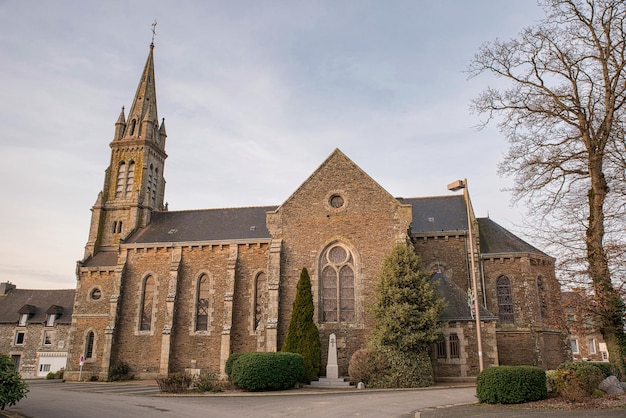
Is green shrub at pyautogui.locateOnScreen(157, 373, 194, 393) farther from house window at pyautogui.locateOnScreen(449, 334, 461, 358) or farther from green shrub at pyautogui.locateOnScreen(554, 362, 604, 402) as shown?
green shrub at pyautogui.locateOnScreen(554, 362, 604, 402)

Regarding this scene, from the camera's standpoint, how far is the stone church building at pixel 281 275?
26359 millimetres

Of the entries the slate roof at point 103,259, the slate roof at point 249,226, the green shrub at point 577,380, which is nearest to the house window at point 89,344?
the slate roof at point 103,259

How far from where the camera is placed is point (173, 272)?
32156 mm

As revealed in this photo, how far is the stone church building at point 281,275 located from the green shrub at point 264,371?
333 cm

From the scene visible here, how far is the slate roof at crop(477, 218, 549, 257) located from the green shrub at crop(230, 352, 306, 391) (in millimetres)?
14927

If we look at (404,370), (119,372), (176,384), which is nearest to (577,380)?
(404,370)

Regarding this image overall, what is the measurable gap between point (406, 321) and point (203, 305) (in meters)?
14.4

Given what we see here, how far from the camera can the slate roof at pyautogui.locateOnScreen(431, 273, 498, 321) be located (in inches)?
997

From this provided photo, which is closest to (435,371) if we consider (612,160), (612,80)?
(612,160)

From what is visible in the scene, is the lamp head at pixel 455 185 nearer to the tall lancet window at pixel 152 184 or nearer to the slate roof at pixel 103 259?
the slate roof at pixel 103 259

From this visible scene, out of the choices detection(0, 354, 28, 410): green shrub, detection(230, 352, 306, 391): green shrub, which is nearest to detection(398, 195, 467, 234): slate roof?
detection(230, 352, 306, 391): green shrub

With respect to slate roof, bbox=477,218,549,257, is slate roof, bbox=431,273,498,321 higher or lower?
lower

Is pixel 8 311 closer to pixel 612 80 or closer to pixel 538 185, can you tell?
pixel 538 185

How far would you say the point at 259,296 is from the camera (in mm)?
30844
